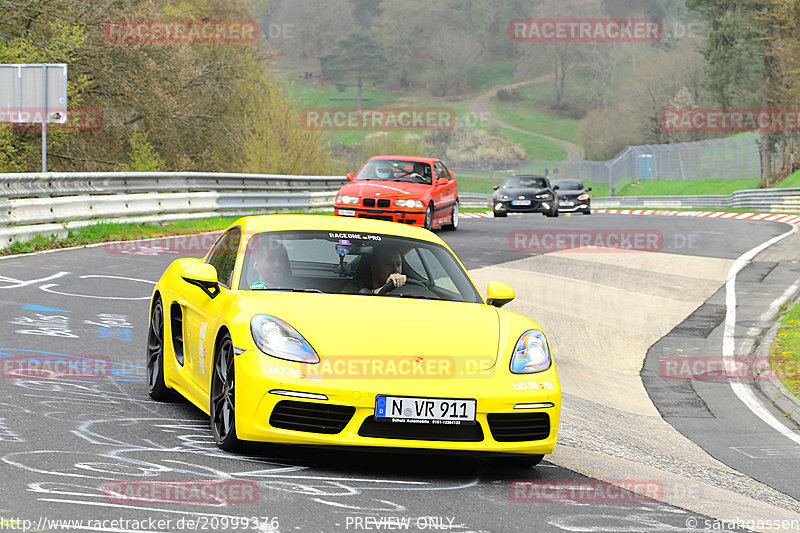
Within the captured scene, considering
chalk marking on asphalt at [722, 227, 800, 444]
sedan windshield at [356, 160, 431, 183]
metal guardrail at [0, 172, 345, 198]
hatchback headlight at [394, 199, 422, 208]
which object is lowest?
chalk marking on asphalt at [722, 227, 800, 444]

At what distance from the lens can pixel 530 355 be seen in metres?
6.73

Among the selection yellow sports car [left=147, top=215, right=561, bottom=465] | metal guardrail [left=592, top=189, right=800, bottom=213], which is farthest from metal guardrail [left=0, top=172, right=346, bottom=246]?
metal guardrail [left=592, top=189, right=800, bottom=213]

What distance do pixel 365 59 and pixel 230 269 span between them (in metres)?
187

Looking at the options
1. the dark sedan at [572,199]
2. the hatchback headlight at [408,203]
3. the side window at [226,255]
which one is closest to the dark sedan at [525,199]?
the dark sedan at [572,199]

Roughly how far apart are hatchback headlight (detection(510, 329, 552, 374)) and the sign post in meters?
16.6

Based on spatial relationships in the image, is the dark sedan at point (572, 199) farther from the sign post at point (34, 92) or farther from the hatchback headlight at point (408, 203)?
the sign post at point (34, 92)

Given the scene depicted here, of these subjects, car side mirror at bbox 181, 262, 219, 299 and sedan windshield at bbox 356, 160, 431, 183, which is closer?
car side mirror at bbox 181, 262, 219, 299

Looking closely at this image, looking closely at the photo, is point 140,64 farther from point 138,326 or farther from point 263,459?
point 263,459

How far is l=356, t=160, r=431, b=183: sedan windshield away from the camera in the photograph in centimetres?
2614

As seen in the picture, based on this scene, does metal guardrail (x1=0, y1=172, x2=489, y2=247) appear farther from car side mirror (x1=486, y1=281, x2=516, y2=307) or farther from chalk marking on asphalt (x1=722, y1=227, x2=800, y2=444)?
car side mirror (x1=486, y1=281, x2=516, y2=307)

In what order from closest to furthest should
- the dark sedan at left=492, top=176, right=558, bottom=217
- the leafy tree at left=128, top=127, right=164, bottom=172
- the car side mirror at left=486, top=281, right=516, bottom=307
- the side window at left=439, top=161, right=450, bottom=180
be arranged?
the car side mirror at left=486, top=281, right=516, bottom=307, the side window at left=439, top=161, right=450, bottom=180, the leafy tree at left=128, top=127, right=164, bottom=172, the dark sedan at left=492, top=176, right=558, bottom=217

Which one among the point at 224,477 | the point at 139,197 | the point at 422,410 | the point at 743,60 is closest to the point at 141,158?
the point at 139,197

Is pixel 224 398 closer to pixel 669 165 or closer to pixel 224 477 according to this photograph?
pixel 224 477

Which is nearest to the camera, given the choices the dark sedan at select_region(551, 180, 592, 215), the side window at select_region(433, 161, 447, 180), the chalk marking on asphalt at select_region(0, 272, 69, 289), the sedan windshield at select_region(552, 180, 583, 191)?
the chalk marking on asphalt at select_region(0, 272, 69, 289)
